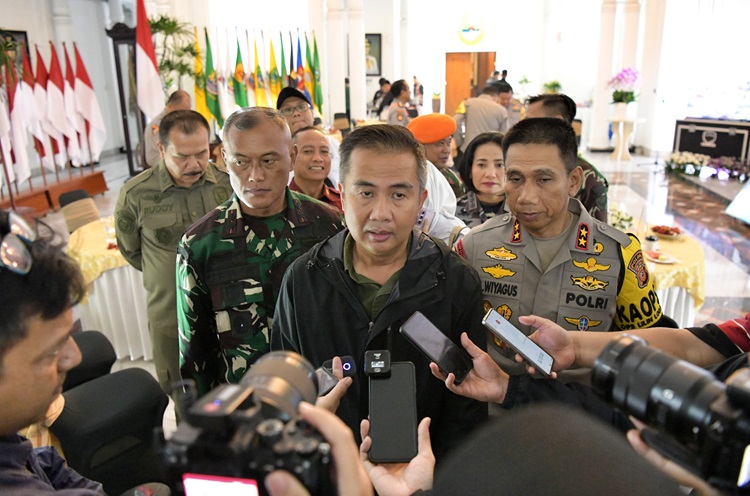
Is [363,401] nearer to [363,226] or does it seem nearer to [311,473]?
[363,226]

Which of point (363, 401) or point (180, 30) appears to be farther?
point (180, 30)

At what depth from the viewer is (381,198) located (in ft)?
5.00

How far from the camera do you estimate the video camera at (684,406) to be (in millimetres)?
684

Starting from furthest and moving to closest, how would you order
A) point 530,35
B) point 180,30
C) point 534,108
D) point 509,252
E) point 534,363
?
point 530,35
point 180,30
point 534,108
point 509,252
point 534,363

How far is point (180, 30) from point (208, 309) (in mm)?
7608

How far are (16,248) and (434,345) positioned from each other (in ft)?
2.92

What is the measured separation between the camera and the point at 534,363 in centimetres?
132

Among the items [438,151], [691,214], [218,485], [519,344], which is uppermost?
[438,151]

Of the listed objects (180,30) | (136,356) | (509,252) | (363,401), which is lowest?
(136,356)

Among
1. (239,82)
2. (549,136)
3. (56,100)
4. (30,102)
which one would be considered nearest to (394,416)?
(549,136)

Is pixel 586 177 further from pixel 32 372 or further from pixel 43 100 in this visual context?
pixel 43 100

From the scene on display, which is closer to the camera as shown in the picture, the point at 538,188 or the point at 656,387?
the point at 656,387

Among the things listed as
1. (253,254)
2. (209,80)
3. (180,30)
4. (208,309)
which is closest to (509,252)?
(253,254)

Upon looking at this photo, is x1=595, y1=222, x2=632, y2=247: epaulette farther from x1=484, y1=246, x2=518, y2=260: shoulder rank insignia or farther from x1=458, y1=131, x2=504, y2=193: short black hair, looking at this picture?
x1=458, y1=131, x2=504, y2=193: short black hair
